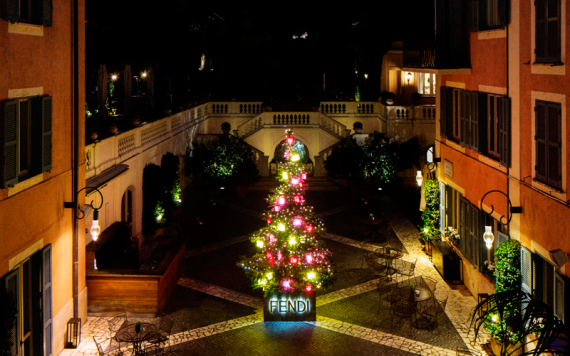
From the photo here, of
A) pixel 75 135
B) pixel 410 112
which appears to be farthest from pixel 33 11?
pixel 410 112

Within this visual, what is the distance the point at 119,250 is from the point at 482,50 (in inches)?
421

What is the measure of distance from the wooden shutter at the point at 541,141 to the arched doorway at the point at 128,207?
40.6ft

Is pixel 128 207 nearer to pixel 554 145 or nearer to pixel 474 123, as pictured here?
pixel 474 123

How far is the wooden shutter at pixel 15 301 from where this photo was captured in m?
9.54

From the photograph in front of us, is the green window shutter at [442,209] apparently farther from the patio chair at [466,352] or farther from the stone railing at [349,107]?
the stone railing at [349,107]

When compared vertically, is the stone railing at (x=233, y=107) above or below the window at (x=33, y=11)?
above

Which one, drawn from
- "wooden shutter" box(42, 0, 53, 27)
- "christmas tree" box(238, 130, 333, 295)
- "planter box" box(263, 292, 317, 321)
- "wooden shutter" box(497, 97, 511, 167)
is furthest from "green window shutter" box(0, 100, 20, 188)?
"wooden shutter" box(497, 97, 511, 167)

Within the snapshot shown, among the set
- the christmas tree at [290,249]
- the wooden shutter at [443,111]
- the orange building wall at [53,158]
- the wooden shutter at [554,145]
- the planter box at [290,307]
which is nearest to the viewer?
the wooden shutter at [554,145]

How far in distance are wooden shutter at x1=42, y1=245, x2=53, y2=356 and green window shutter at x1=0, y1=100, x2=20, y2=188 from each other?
1957 millimetres

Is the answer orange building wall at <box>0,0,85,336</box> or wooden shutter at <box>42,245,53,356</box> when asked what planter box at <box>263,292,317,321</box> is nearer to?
orange building wall at <box>0,0,85,336</box>

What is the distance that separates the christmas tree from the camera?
518 inches

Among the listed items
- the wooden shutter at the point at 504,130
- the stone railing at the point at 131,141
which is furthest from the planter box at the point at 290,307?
the stone railing at the point at 131,141

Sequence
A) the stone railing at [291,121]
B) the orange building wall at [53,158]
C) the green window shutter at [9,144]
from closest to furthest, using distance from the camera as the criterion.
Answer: the green window shutter at [9,144]
the orange building wall at [53,158]
the stone railing at [291,121]

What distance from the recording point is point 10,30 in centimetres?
939
